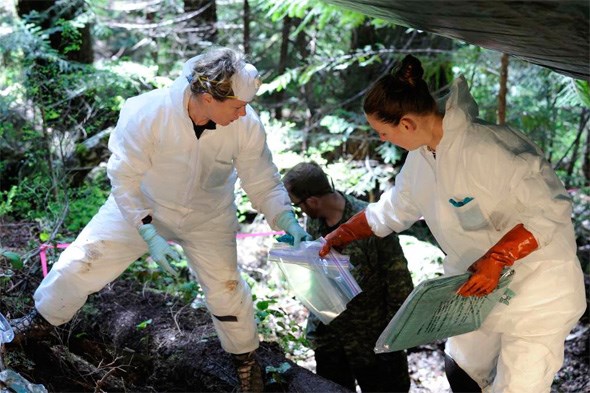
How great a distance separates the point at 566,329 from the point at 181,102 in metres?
2.32

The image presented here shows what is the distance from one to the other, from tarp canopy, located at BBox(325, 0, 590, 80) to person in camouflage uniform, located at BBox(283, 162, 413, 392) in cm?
133

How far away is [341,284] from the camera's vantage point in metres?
3.52

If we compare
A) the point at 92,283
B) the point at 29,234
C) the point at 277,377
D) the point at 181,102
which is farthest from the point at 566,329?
the point at 29,234

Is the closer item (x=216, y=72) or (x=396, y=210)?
(x=216, y=72)

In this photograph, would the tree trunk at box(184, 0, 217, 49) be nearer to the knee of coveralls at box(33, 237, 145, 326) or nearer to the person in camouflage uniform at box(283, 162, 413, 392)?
the person in camouflage uniform at box(283, 162, 413, 392)

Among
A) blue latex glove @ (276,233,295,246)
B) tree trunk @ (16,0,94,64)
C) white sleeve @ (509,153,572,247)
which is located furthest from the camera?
tree trunk @ (16,0,94,64)

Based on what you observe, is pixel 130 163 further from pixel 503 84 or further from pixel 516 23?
pixel 503 84

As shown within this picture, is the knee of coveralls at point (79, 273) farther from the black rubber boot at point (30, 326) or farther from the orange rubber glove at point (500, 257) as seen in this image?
the orange rubber glove at point (500, 257)

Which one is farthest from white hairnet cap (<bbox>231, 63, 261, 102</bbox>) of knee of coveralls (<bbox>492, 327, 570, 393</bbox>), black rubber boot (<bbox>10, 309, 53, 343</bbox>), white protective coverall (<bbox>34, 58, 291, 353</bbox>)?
black rubber boot (<bbox>10, 309, 53, 343</bbox>)

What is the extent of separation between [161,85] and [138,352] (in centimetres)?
319

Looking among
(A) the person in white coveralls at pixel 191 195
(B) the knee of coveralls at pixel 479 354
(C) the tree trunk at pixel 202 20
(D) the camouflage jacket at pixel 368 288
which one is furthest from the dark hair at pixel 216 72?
(C) the tree trunk at pixel 202 20

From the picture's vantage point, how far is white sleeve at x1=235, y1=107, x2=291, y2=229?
379cm

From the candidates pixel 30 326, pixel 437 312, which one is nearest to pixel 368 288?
pixel 437 312

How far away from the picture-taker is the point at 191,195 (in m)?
3.79
